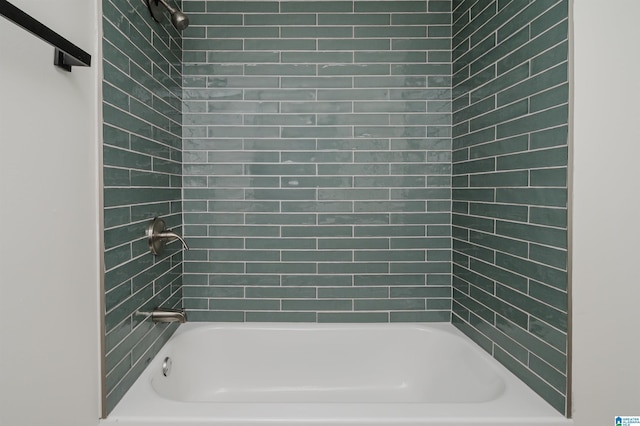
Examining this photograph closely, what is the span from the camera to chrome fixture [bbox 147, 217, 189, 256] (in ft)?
5.28

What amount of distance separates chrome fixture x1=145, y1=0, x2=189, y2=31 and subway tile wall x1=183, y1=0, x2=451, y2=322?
0.30 metres

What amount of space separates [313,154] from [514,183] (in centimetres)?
100

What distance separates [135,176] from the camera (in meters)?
1.47

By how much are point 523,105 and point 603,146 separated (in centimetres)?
34

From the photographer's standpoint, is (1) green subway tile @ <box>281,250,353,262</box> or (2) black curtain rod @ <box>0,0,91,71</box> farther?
(1) green subway tile @ <box>281,250,353,262</box>

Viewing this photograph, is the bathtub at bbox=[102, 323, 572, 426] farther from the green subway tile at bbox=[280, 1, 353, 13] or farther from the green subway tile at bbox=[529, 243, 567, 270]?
the green subway tile at bbox=[280, 1, 353, 13]

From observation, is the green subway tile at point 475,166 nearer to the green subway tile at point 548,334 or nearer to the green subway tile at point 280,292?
the green subway tile at point 548,334

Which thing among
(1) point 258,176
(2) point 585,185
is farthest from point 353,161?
(2) point 585,185

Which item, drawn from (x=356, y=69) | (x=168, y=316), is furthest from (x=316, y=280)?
(x=356, y=69)

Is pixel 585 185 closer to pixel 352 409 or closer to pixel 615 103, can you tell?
pixel 615 103

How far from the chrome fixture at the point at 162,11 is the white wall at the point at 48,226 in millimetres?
505

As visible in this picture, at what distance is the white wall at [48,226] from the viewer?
2.68 feet

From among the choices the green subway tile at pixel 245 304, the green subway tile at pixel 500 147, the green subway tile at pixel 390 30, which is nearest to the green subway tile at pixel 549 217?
the green subway tile at pixel 500 147

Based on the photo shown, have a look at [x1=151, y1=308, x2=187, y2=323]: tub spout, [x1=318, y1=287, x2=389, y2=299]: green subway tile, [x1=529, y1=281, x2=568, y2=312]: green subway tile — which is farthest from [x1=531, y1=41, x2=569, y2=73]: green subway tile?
[x1=151, y1=308, x2=187, y2=323]: tub spout
